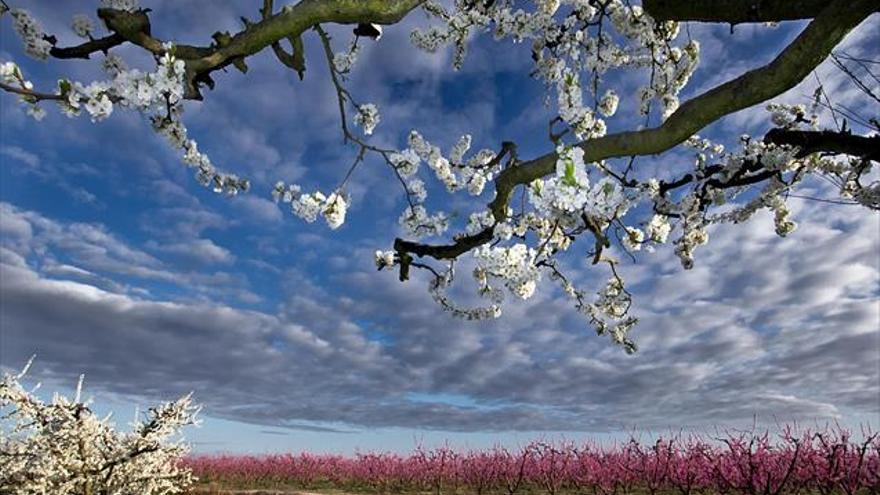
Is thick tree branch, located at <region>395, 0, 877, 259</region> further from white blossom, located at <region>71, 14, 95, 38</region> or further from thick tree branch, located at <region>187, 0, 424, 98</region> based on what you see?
white blossom, located at <region>71, 14, 95, 38</region>

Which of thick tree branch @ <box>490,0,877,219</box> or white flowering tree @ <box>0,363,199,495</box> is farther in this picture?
white flowering tree @ <box>0,363,199,495</box>

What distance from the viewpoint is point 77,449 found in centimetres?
812

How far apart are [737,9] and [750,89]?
3.37ft

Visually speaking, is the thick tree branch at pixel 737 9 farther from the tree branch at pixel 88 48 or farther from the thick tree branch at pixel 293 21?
the tree branch at pixel 88 48

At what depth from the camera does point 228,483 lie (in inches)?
878

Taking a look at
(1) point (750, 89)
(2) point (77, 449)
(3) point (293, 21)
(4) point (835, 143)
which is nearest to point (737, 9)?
(1) point (750, 89)

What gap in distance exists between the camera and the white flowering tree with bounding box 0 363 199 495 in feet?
26.1

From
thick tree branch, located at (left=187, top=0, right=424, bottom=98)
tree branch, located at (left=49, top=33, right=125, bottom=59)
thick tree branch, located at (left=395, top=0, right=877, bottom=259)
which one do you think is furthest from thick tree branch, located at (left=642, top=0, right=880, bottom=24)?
tree branch, located at (left=49, top=33, right=125, bottom=59)

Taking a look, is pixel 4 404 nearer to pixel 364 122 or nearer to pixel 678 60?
pixel 364 122

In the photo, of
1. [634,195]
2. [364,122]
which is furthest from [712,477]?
[364,122]

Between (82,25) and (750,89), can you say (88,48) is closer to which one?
(82,25)

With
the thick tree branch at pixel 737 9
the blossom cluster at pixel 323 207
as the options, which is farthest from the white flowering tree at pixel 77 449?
the thick tree branch at pixel 737 9

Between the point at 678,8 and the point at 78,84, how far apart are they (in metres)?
4.41

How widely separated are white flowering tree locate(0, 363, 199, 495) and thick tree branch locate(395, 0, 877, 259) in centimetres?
613
